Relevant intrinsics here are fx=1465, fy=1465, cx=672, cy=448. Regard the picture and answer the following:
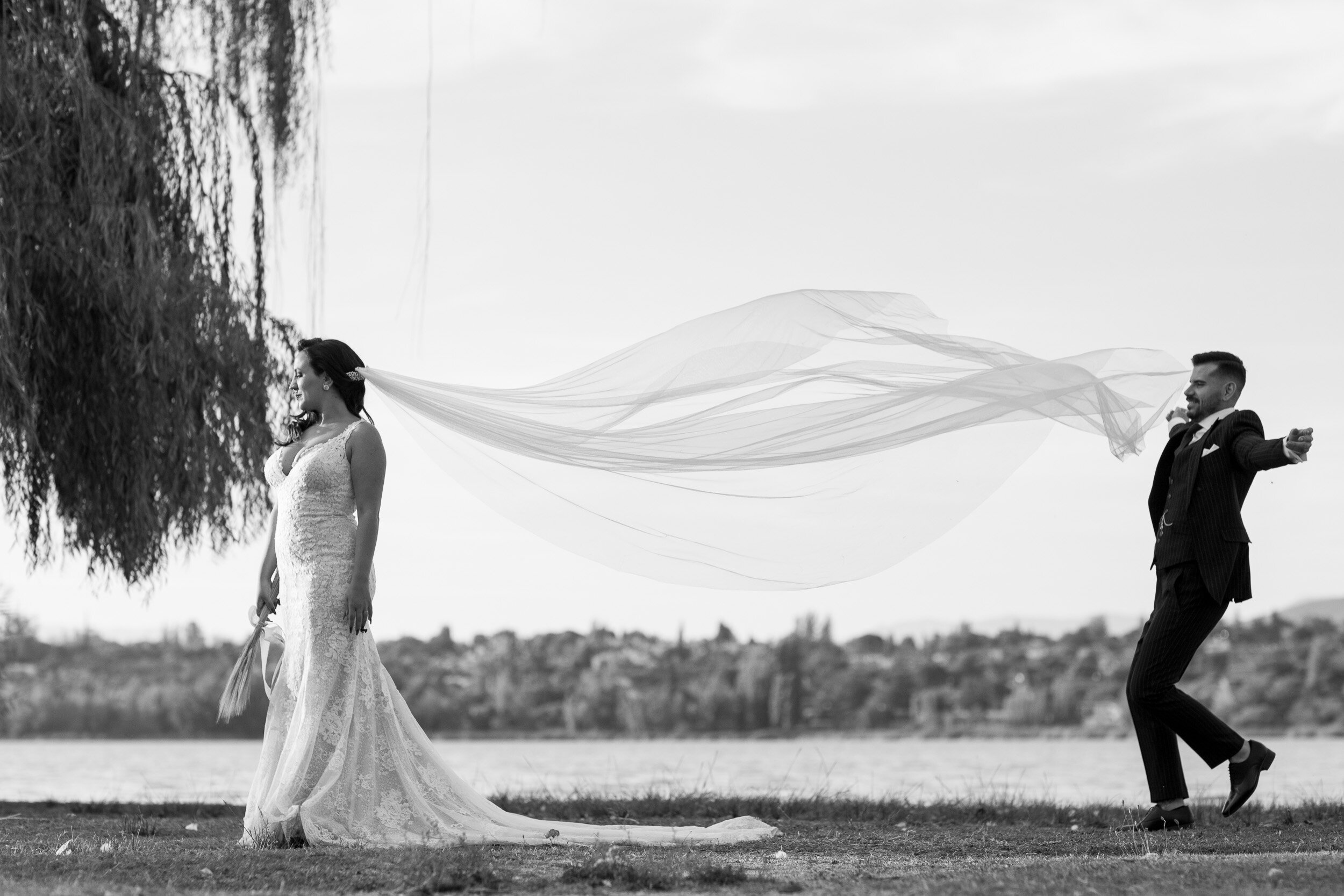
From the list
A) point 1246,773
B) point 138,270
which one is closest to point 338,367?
point 138,270

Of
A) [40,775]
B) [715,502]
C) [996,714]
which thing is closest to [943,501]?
[715,502]

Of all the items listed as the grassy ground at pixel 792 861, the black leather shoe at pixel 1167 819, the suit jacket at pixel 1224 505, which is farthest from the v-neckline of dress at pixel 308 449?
the black leather shoe at pixel 1167 819

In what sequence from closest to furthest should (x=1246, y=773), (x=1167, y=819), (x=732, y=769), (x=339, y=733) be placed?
(x=339, y=733), (x=1246, y=773), (x=1167, y=819), (x=732, y=769)

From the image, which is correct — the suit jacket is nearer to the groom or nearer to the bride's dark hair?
the groom

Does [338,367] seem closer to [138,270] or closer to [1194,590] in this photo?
[138,270]

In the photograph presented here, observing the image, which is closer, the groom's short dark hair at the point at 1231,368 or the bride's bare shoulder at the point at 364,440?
the bride's bare shoulder at the point at 364,440

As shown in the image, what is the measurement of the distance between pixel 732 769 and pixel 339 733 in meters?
33.5

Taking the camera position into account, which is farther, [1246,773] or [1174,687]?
[1174,687]

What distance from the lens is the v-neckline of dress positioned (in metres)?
6.98

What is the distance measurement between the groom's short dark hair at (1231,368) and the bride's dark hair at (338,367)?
4.30 meters

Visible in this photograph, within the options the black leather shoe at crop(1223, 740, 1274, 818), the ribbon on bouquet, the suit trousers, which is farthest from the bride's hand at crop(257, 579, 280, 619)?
the black leather shoe at crop(1223, 740, 1274, 818)

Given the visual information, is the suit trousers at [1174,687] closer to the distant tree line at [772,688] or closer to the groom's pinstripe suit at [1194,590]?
the groom's pinstripe suit at [1194,590]

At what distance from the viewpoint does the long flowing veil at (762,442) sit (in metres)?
7.70

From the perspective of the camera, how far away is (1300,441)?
270 inches
